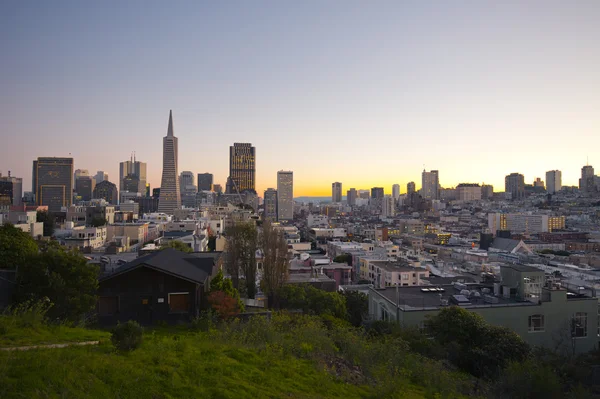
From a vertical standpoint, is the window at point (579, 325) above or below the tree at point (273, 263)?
below

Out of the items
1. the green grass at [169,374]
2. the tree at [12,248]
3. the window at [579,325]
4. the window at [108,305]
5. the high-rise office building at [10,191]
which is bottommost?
the window at [579,325]

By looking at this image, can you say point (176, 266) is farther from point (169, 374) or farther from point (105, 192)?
point (105, 192)

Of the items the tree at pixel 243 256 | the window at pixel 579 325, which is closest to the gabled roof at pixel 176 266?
the tree at pixel 243 256

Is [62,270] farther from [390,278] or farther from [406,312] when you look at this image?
[390,278]

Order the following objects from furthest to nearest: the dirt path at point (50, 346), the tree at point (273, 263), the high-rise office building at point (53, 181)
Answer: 1. the high-rise office building at point (53, 181)
2. the tree at point (273, 263)
3. the dirt path at point (50, 346)

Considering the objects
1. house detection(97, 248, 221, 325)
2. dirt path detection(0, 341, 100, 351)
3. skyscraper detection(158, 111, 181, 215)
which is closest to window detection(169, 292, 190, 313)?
house detection(97, 248, 221, 325)

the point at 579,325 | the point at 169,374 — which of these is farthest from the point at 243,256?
the point at 169,374

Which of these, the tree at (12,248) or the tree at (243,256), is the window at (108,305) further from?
the tree at (243,256)
